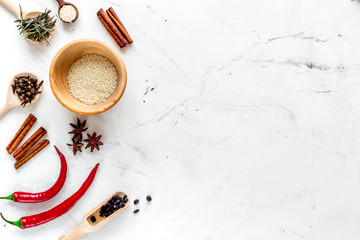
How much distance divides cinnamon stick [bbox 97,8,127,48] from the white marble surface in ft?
0.14

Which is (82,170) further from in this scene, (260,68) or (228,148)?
(260,68)

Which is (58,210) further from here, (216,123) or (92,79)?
(216,123)

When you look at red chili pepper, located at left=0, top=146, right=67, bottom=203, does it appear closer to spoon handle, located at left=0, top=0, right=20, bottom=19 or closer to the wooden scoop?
the wooden scoop

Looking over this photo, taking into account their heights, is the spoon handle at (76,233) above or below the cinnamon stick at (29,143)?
below

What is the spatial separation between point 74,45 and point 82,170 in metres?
0.67

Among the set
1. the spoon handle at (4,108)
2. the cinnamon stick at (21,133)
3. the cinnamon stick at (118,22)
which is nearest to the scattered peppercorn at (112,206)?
the cinnamon stick at (21,133)

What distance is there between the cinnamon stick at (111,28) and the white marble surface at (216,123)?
0.14 feet

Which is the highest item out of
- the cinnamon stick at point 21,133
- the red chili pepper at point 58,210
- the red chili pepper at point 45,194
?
the cinnamon stick at point 21,133

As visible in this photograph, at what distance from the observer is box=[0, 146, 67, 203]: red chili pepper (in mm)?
2037

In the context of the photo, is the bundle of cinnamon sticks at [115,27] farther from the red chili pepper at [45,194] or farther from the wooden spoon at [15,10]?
the red chili pepper at [45,194]

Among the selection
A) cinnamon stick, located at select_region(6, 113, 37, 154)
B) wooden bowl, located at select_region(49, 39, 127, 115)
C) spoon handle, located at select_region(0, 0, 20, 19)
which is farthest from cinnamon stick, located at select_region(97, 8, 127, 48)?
cinnamon stick, located at select_region(6, 113, 37, 154)

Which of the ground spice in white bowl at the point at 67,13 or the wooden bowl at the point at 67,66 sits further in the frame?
the ground spice in white bowl at the point at 67,13

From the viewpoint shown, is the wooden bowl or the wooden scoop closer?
the wooden bowl

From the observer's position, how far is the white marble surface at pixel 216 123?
2082 millimetres
